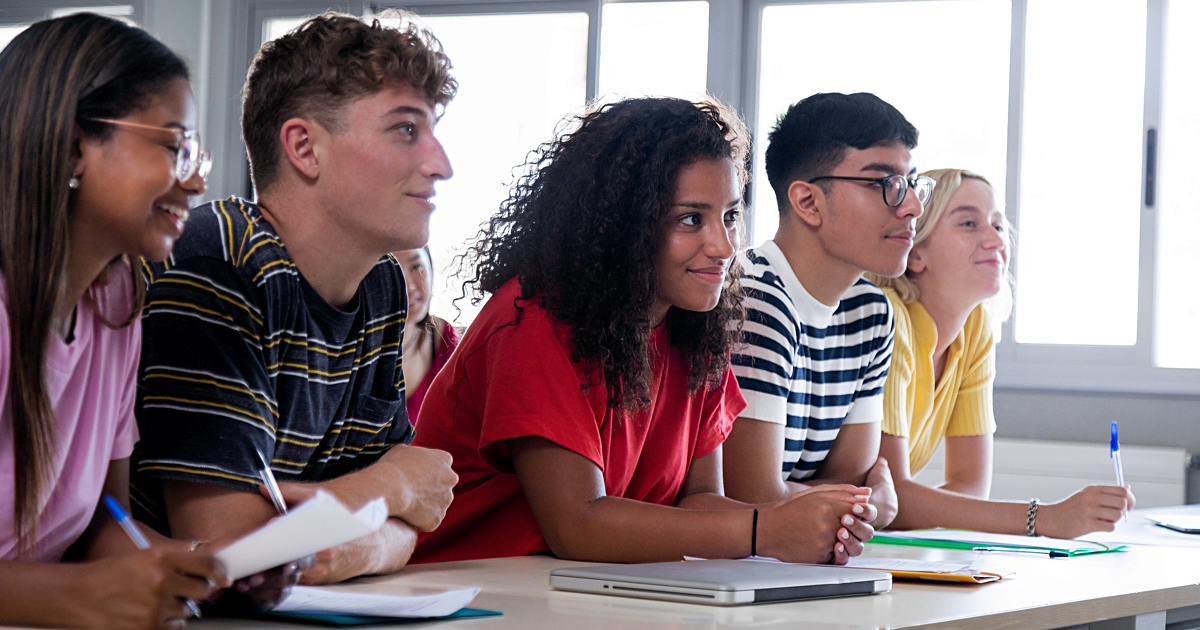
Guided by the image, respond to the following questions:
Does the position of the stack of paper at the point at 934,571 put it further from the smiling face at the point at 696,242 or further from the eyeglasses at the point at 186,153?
the eyeglasses at the point at 186,153

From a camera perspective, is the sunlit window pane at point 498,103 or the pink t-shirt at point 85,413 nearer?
the pink t-shirt at point 85,413

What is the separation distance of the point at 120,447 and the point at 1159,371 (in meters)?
3.70

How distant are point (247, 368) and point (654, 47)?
3539 millimetres

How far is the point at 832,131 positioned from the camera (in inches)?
89.6

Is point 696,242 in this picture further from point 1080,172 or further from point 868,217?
point 1080,172

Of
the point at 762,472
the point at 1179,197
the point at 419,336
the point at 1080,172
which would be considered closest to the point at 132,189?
the point at 762,472

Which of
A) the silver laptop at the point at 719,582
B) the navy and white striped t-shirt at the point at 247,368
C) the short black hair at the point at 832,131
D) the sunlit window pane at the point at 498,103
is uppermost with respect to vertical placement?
the sunlit window pane at the point at 498,103

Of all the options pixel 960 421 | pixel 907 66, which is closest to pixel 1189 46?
pixel 907 66

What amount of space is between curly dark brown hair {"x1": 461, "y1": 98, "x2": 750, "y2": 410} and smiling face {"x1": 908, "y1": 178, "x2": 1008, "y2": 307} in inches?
34.9

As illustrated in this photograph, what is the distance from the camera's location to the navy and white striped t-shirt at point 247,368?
3.78 feet

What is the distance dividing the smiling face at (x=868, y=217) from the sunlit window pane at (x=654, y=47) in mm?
2216

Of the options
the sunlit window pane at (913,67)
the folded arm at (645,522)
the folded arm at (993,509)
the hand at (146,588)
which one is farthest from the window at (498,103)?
the hand at (146,588)

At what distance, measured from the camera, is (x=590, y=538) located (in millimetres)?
1495

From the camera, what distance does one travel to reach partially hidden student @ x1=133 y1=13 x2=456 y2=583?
3.80 ft
